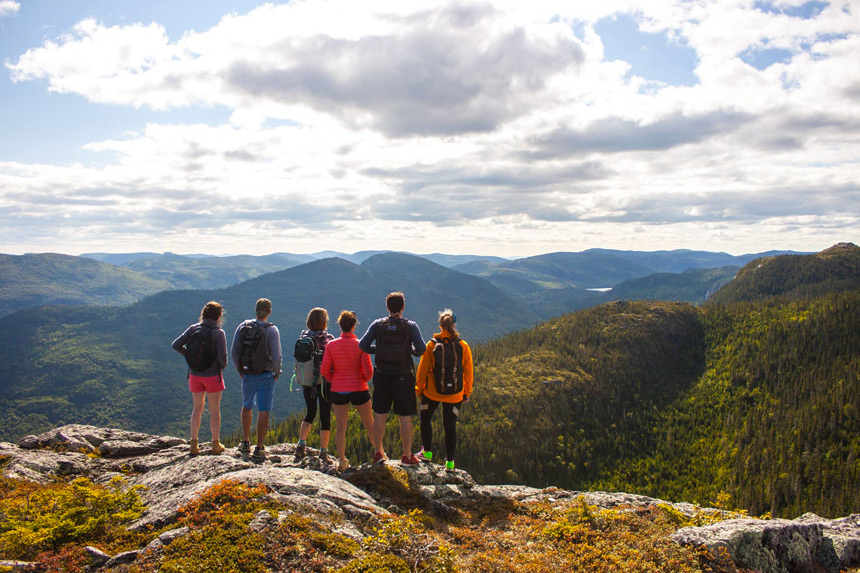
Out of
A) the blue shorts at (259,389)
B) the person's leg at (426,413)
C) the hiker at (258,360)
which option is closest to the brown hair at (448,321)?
the person's leg at (426,413)

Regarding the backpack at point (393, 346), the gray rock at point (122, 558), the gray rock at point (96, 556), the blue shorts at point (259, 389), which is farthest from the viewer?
the blue shorts at point (259, 389)

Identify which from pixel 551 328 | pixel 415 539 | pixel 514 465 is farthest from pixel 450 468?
pixel 551 328

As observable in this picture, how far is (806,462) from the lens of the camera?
4198 inches

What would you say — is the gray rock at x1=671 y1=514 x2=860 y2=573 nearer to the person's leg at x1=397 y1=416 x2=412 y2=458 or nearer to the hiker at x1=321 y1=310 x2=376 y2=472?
the person's leg at x1=397 y1=416 x2=412 y2=458

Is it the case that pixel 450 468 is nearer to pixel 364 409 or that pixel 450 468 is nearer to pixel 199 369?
pixel 364 409

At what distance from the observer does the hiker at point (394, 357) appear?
41.5 ft

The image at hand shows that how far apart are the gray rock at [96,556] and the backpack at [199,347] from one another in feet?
19.7

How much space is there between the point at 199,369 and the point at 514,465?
10843 cm

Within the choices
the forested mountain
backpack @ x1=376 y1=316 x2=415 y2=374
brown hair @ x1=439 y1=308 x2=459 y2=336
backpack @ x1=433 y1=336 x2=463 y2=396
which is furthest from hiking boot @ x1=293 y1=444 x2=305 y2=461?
the forested mountain

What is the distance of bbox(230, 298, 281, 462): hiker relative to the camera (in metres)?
13.6

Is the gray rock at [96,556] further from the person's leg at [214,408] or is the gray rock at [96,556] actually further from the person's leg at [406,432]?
the person's leg at [406,432]

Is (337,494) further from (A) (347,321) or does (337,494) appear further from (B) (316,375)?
(A) (347,321)

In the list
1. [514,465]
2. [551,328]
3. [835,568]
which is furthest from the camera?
[551,328]

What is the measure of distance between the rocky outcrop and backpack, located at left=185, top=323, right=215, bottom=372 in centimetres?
286
